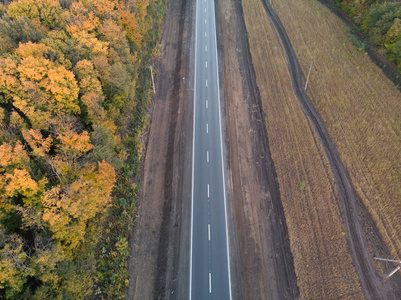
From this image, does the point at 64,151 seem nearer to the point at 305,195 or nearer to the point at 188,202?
the point at 188,202

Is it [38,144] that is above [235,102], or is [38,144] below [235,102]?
above

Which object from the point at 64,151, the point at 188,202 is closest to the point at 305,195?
the point at 188,202

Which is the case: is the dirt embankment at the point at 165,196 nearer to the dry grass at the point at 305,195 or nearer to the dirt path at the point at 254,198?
the dirt path at the point at 254,198

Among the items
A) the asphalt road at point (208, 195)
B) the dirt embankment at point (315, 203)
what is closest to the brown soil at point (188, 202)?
the asphalt road at point (208, 195)

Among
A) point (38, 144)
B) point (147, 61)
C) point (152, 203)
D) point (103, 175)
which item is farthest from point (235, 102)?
point (38, 144)

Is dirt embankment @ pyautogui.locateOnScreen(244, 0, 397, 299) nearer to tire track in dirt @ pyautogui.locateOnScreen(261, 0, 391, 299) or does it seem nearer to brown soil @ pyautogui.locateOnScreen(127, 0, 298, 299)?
tire track in dirt @ pyautogui.locateOnScreen(261, 0, 391, 299)

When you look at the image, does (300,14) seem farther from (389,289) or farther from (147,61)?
(389,289)

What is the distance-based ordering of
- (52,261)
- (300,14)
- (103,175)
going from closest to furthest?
(52,261), (103,175), (300,14)
